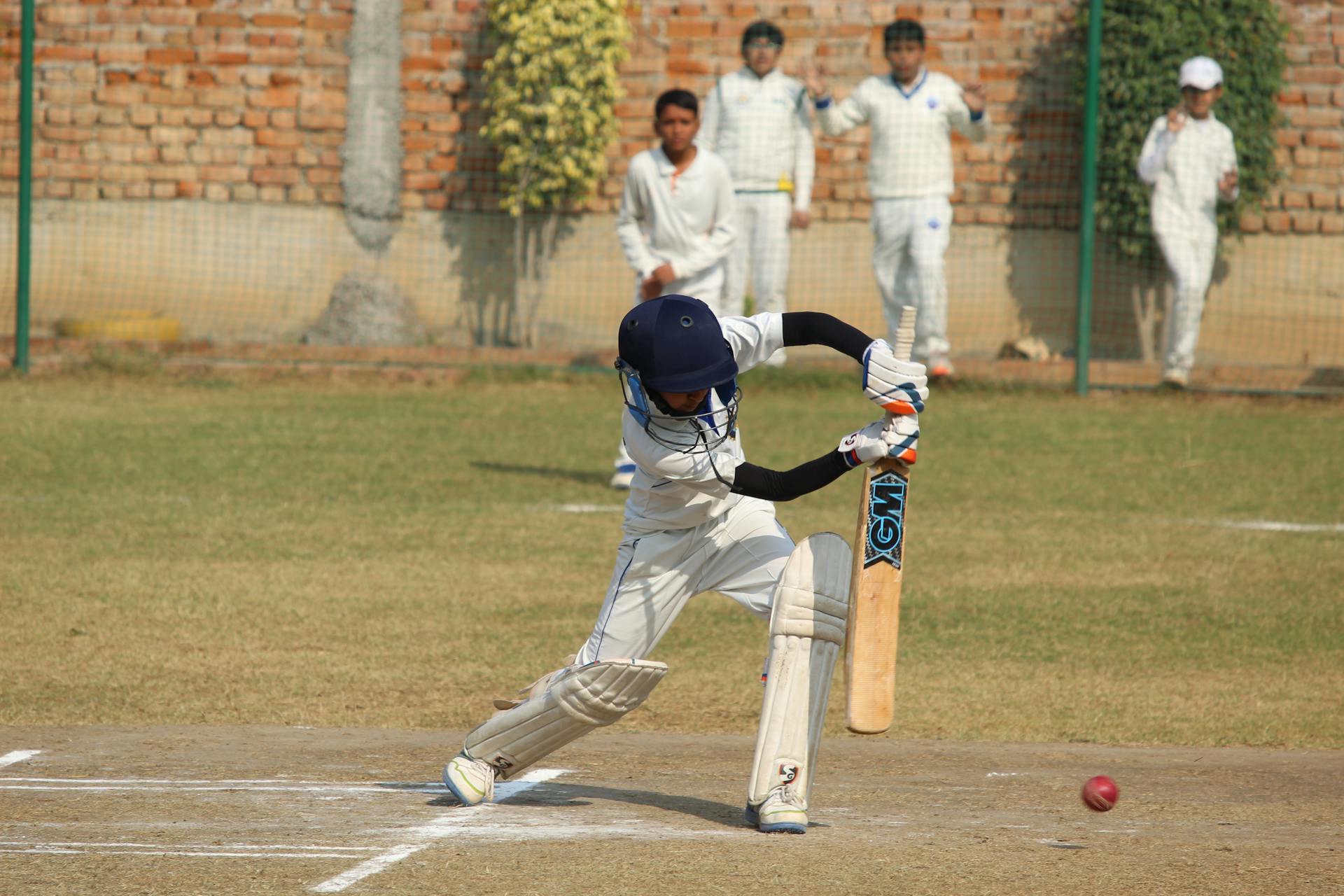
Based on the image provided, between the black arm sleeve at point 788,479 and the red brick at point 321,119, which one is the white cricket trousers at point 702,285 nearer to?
the black arm sleeve at point 788,479

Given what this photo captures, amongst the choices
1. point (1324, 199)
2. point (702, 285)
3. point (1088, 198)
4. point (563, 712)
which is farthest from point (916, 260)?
point (563, 712)

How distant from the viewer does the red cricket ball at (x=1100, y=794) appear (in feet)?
15.0

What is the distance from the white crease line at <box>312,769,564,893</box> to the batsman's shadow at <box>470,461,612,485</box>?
5172mm

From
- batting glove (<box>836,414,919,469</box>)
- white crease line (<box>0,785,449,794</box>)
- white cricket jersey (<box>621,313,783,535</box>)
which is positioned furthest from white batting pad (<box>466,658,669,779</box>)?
batting glove (<box>836,414,919,469</box>)

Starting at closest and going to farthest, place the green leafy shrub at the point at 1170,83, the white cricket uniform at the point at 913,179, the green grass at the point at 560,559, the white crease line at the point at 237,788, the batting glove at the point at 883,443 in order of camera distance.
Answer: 1. the batting glove at the point at 883,443
2. the white crease line at the point at 237,788
3. the green grass at the point at 560,559
4. the white cricket uniform at the point at 913,179
5. the green leafy shrub at the point at 1170,83

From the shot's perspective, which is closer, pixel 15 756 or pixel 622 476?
pixel 15 756

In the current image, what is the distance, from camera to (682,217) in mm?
9867

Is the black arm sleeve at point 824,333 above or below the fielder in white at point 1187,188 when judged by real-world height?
below

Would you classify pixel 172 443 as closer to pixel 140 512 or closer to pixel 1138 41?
pixel 140 512

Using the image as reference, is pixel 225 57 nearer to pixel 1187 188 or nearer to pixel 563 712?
pixel 1187 188

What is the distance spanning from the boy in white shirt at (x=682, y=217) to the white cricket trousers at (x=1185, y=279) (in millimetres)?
4550

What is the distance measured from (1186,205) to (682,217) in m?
4.92

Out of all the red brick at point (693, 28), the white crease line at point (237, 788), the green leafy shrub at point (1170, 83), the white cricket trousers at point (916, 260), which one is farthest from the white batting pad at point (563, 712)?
the red brick at point (693, 28)

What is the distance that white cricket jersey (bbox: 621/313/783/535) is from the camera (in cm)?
465
